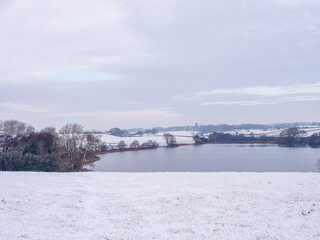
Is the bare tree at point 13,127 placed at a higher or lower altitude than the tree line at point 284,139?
higher

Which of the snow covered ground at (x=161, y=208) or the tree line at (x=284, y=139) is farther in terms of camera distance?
the tree line at (x=284, y=139)

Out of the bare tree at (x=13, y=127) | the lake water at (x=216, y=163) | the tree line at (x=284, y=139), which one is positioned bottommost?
the lake water at (x=216, y=163)

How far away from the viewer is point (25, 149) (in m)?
28.7

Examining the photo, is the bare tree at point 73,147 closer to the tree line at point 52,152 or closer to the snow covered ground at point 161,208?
the tree line at point 52,152

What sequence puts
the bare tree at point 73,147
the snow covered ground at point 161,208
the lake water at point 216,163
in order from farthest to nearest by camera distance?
the lake water at point 216,163, the bare tree at point 73,147, the snow covered ground at point 161,208

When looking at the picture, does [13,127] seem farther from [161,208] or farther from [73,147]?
[161,208]

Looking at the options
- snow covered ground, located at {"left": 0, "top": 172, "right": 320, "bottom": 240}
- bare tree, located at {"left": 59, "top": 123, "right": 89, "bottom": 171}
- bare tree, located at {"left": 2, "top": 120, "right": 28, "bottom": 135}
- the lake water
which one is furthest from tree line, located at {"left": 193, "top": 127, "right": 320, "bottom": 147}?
snow covered ground, located at {"left": 0, "top": 172, "right": 320, "bottom": 240}

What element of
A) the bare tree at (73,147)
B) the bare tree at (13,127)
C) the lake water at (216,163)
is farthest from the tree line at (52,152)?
the bare tree at (13,127)

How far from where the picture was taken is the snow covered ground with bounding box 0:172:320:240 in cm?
893

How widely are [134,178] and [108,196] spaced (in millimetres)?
4855

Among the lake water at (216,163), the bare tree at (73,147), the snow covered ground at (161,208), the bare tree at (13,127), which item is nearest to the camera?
the snow covered ground at (161,208)

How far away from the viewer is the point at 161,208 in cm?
1146

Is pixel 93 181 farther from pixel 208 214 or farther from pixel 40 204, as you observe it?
pixel 208 214

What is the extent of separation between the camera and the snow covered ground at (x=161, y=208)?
8930 mm
